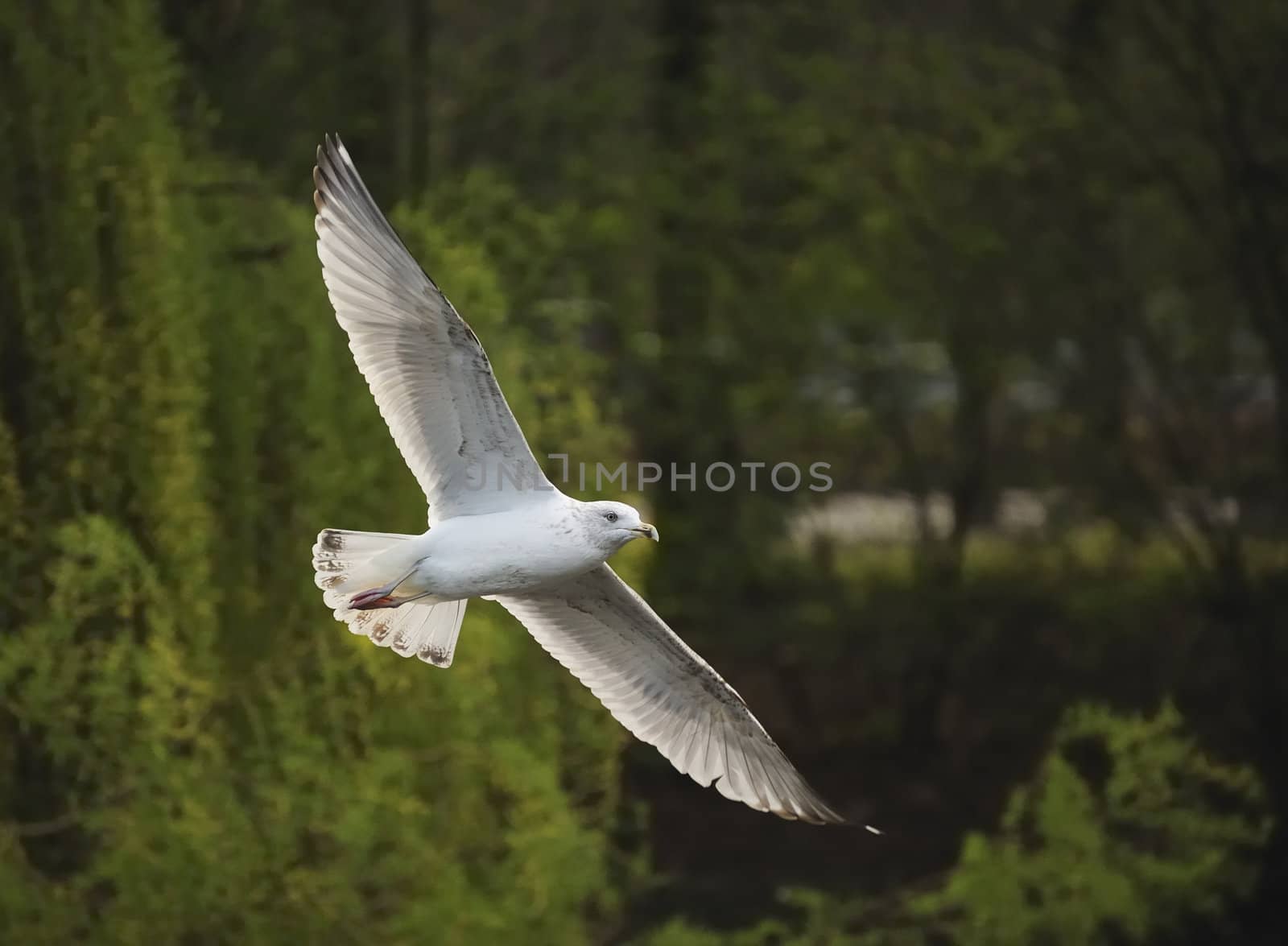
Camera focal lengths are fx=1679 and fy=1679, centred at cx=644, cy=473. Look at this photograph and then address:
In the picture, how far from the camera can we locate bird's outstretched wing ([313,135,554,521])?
14.3 feet

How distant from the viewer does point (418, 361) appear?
447cm

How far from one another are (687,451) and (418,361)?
472cm

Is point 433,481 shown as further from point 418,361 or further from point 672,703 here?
point 672,703

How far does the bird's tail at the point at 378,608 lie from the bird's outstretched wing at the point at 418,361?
0.24 m

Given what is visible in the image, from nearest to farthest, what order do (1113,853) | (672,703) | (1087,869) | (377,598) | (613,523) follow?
(613,523)
(377,598)
(672,703)
(1087,869)
(1113,853)

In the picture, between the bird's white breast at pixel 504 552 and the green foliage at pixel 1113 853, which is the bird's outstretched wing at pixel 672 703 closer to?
the bird's white breast at pixel 504 552

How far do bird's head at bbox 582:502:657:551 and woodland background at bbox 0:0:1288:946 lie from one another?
1.69 meters

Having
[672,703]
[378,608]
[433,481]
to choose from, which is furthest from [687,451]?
[378,608]

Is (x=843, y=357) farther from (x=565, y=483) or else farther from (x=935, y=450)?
(x=565, y=483)

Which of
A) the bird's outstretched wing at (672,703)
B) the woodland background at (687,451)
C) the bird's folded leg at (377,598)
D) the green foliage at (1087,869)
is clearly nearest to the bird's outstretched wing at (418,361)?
the bird's folded leg at (377,598)

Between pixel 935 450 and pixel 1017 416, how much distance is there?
20.6 inches

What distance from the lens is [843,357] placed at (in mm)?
9523

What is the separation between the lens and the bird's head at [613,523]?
13.7 feet

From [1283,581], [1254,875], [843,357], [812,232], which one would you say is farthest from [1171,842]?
[812,232]
